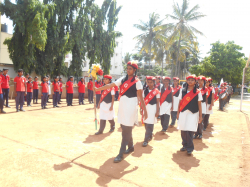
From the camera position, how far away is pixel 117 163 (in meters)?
3.65

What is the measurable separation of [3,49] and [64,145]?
24.9 metres

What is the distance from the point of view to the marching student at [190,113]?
4.25m

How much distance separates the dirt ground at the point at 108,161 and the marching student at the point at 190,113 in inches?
14.9

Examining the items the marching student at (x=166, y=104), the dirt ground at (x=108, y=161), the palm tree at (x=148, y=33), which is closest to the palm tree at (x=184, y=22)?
the palm tree at (x=148, y=33)

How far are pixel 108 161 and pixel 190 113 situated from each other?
80.6 inches

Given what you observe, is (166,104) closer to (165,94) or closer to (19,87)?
(165,94)

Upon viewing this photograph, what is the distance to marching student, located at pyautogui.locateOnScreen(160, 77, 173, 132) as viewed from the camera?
6179 millimetres

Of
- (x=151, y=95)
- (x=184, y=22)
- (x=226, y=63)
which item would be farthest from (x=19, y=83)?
(x=226, y=63)

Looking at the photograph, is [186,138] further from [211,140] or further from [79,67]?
[79,67]

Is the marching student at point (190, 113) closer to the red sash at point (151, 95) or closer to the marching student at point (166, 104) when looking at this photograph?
the red sash at point (151, 95)

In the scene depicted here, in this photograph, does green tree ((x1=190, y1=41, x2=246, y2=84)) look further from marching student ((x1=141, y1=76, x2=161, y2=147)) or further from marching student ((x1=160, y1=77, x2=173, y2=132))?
marching student ((x1=141, y1=76, x2=161, y2=147))

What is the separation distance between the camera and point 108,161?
3717 mm

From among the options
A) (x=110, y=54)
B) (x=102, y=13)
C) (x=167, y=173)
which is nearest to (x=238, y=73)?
(x=110, y=54)

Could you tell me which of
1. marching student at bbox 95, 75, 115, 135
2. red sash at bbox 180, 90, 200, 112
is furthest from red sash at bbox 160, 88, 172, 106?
red sash at bbox 180, 90, 200, 112
